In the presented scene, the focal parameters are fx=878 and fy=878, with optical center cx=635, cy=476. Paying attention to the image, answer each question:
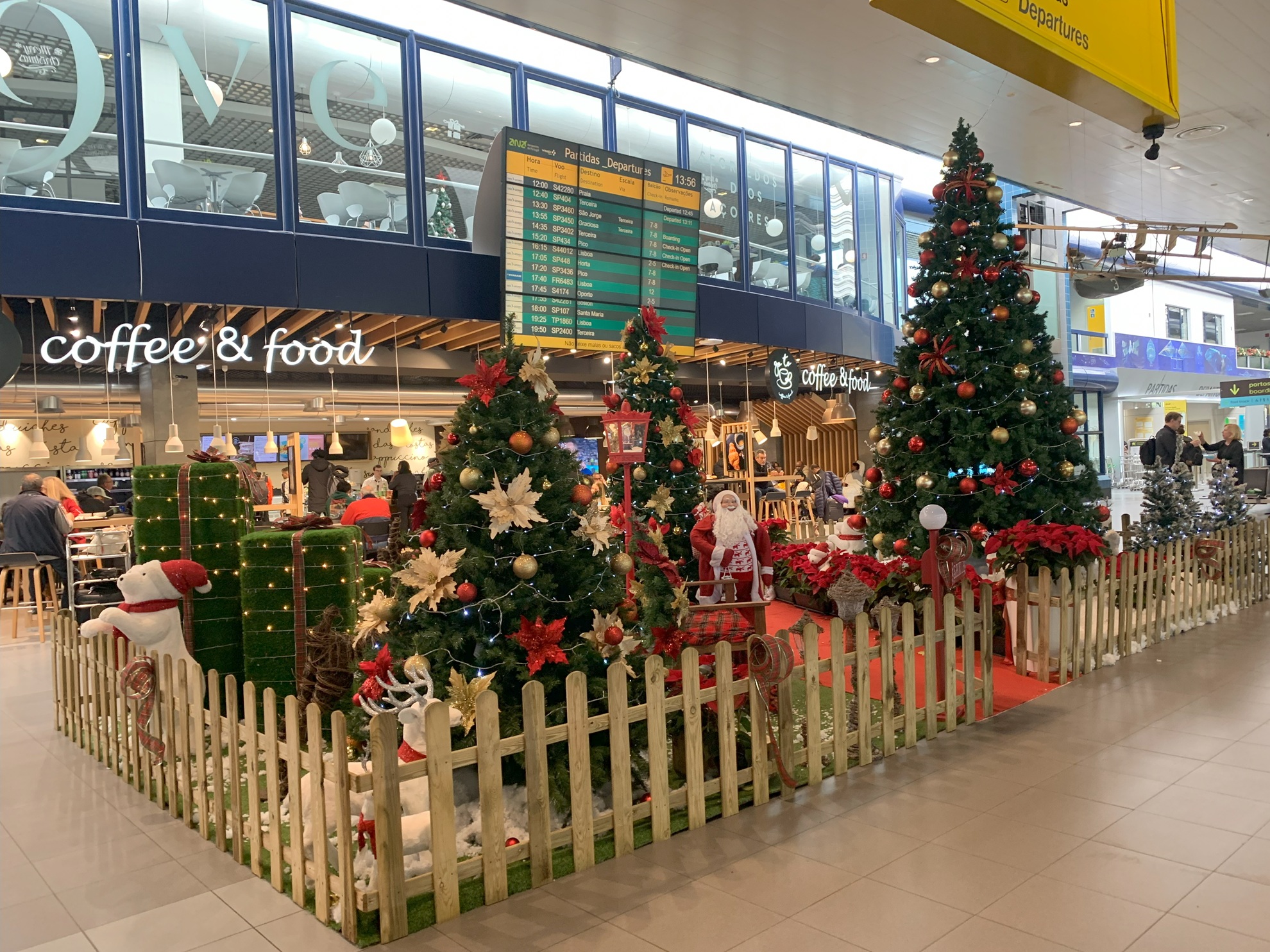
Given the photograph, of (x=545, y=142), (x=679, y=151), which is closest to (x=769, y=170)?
(x=679, y=151)

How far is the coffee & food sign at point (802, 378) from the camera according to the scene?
1209 centimetres

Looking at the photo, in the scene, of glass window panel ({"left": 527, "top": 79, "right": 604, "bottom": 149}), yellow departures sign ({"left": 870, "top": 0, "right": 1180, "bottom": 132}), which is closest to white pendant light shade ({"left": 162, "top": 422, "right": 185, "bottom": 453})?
glass window panel ({"left": 527, "top": 79, "right": 604, "bottom": 149})

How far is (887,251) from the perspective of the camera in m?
15.7

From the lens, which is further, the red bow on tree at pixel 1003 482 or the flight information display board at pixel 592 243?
the flight information display board at pixel 592 243

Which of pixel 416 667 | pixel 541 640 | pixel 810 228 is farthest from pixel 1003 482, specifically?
pixel 810 228

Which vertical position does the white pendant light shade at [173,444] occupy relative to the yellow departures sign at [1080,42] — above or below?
below

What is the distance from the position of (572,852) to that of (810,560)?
5.75 metres

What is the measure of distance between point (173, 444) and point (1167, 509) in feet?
30.8

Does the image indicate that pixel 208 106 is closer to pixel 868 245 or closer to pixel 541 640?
pixel 541 640

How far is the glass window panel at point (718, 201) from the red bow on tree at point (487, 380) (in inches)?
335

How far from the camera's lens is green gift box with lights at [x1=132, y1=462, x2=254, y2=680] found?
17.8 ft

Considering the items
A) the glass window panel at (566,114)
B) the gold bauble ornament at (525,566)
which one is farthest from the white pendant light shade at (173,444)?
the gold bauble ornament at (525,566)

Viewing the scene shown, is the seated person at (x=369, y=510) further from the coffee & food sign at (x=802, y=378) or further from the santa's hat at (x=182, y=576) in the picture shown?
the coffee & food sign at (x=802, y=378)

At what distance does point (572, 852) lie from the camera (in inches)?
130
